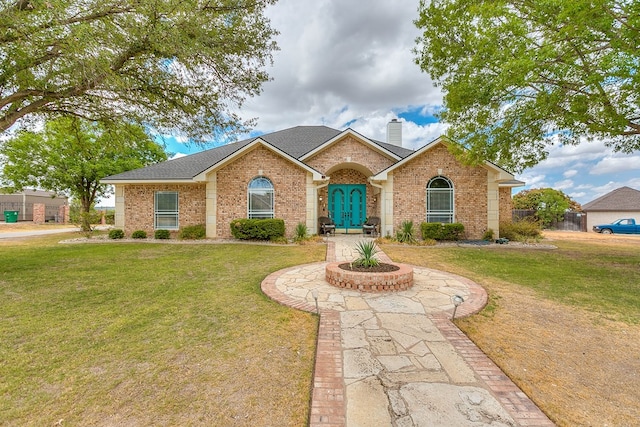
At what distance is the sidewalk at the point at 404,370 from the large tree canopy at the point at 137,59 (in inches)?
242

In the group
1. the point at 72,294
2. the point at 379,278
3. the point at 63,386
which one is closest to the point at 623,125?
the point at 379,278

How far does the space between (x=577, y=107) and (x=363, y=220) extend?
33.5 feet

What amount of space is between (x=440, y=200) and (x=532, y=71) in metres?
6.44

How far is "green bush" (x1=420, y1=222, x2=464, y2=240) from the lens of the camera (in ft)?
40.1

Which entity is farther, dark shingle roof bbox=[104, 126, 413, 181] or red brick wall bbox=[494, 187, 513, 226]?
red brick wall bbox=[494, 187, 513, 226]

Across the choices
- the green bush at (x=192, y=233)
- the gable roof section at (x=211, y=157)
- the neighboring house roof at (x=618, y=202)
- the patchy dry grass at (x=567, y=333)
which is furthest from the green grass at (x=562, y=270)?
the neighboring house roof at (x=618, y=202)

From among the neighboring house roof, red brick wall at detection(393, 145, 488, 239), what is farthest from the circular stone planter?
the neighboring house roof

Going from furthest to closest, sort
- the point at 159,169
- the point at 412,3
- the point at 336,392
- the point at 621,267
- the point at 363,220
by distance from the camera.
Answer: the point at 363,220
the point at 159,169
the point at 412,3
the point at 621,267
the point at 336,392

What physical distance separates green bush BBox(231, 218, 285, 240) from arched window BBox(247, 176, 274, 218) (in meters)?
0.75

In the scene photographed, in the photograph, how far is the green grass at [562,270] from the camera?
513 centimetres

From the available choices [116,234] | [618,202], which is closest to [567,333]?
[116,234]

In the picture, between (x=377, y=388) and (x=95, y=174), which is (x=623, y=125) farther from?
(x=95, y=174)

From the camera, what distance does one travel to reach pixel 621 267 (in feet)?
25.7

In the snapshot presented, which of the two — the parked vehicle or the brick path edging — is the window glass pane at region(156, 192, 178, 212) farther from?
the parked vehicle
